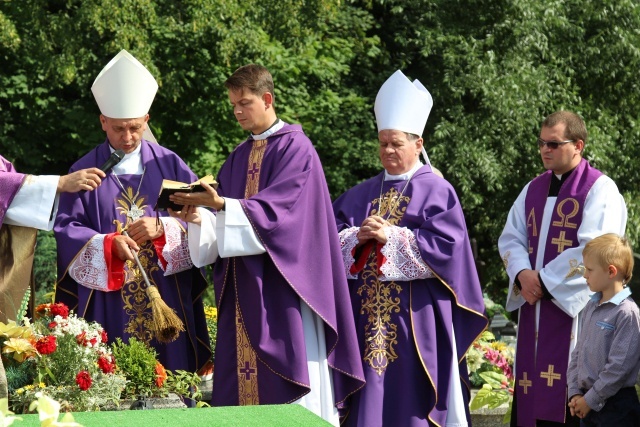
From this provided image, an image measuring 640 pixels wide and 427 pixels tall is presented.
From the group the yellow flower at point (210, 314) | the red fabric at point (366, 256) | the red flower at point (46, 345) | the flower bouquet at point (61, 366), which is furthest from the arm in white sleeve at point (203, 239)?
the yellow flower at point (210, 314)

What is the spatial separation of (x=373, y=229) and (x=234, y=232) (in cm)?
84

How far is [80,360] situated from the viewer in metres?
6.27

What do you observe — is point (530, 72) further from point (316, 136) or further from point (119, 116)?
point (119, 116)

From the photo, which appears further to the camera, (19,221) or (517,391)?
(517,391)

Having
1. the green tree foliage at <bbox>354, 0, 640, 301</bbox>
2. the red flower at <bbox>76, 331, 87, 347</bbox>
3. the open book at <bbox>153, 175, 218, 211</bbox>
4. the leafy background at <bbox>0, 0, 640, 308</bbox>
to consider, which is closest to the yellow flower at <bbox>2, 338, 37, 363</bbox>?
the red flower at <bbox>76, 331, 87, 347</bbox>

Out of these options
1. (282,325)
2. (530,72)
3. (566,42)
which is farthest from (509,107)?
(282,325)

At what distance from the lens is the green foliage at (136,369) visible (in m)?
6.55

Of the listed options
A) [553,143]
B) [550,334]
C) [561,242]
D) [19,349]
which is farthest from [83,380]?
[553,143]

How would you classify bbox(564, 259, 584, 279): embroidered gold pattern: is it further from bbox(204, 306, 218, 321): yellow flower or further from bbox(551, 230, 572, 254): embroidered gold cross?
bbox(204, 306, 218, 321): yellow flower

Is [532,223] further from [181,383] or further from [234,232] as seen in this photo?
[181,383]

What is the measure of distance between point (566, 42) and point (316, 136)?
10.8 ft

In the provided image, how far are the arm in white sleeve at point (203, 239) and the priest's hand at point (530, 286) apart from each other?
1.83 meters

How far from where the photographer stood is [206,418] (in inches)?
181

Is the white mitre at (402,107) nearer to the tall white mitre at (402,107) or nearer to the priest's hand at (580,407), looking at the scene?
the tall white mitre at (402,107)
